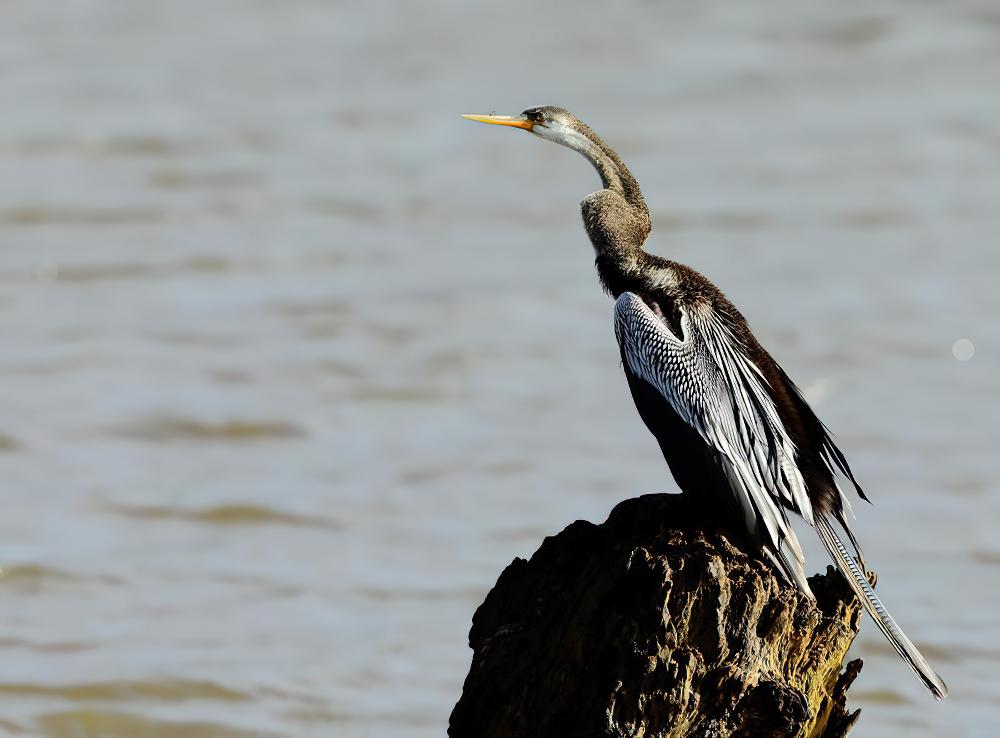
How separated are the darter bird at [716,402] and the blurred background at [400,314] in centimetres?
309

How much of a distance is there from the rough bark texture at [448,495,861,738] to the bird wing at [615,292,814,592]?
370mm

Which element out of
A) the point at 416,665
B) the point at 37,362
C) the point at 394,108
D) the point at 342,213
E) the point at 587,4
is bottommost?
the point at 416,665

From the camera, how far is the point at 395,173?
17.9 meters

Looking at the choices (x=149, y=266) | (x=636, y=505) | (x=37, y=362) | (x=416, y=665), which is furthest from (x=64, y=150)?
(x=636, y=505)

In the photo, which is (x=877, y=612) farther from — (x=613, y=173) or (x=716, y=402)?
(x=613, y=173)

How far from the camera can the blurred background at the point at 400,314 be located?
30.9 feet

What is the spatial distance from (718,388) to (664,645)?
1.19 m

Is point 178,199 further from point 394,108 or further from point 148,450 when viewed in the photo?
point 148,450

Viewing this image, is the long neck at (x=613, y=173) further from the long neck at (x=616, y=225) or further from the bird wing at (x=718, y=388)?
the bird wing at (x=718, y=388)

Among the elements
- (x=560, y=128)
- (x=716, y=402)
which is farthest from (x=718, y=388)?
(x=560, y=128)

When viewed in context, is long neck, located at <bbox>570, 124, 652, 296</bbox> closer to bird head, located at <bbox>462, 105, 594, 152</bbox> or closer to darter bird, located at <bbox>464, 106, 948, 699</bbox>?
darter bird, located at <bbox>464, 106, 948, 699</bbox>

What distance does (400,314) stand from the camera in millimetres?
14609

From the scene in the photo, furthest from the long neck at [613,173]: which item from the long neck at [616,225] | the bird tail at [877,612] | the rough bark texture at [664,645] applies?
the bird tail at [877,612]

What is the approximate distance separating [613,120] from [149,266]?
584 centimetres
